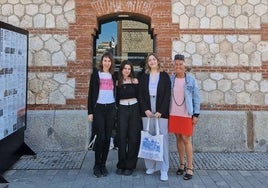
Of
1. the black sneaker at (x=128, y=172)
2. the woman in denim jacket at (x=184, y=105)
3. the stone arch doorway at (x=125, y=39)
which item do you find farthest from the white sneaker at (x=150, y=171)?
the stone arch doorway at (x=125, y=39)

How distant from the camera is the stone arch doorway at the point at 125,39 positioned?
926 cm

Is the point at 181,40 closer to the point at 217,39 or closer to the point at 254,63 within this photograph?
the point at 217,39

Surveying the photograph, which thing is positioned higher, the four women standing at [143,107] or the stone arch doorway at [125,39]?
the stone arch doorway at [125,39]

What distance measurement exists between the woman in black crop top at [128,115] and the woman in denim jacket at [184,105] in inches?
24.7

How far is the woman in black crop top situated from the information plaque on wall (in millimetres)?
1905

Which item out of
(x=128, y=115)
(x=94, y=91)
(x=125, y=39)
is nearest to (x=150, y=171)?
(x=128, y=115)

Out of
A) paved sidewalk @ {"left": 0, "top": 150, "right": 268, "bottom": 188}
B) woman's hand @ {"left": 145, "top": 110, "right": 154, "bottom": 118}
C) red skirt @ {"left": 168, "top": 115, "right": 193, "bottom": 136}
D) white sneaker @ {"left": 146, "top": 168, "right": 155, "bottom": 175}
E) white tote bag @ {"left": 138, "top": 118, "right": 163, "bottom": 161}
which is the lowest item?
paved sidewalk @ {"left": 0, "top": 150, "right": 268, "bottom": 188}

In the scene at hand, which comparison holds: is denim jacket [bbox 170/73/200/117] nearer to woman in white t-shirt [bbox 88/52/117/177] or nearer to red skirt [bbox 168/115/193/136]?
red skirt [bbox 168/115/193/136]

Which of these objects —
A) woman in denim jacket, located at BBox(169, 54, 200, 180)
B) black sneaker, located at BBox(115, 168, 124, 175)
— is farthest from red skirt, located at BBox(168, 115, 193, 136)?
black sneaker, located at BBox(115, 168, 124, 175)

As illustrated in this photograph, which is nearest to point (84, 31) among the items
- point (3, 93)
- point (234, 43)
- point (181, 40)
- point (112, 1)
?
point (112, 1)

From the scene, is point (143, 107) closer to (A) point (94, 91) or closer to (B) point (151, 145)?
(B) point (151, 145)

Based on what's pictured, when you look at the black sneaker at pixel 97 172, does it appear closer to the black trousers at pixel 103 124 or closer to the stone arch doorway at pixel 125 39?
the black trousers at pixel 103 124

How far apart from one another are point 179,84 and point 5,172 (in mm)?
3472

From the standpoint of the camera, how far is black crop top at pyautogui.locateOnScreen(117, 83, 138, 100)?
6.59 metres
